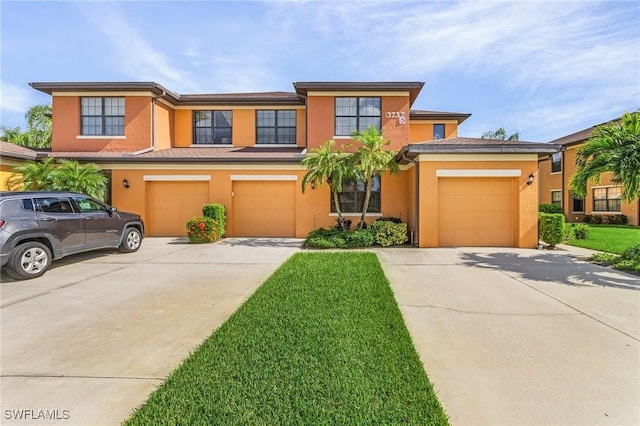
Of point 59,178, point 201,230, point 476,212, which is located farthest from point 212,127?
point 476,212

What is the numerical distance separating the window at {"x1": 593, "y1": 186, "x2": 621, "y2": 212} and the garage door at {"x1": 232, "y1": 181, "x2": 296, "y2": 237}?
2265 cm

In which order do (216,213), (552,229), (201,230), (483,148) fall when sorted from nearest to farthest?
(552,229), (483,148), (201,230), (216,213)

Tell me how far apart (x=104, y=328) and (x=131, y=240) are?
22.3 feet

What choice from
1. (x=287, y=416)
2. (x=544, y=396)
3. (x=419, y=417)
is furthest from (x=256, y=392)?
(x=544, y=396)

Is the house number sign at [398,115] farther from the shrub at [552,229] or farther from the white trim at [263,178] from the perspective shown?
the shrub at [552,229]

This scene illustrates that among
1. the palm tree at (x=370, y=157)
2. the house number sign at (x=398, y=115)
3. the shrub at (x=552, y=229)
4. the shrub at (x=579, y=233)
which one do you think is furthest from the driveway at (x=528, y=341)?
the house number sign at (x=398, y=115)

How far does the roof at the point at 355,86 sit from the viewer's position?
1480 centimetres

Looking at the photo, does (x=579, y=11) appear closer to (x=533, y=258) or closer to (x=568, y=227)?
(x=533, y=258)

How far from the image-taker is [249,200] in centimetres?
1452

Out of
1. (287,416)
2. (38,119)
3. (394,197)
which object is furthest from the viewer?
(38,119)

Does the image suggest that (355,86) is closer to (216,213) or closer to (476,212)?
(476,212)

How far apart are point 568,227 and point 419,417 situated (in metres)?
13.4

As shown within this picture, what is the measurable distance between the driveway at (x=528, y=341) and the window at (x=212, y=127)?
40.7 ft

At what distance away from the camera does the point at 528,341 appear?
13.6ft
